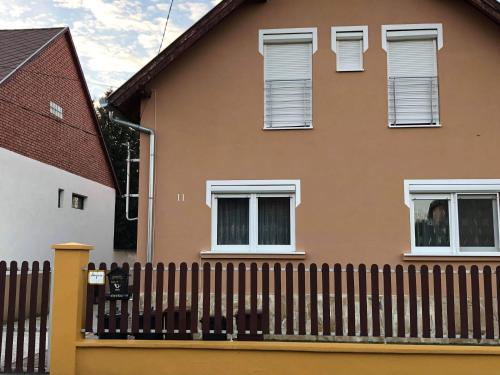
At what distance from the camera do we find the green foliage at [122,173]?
2609 cm

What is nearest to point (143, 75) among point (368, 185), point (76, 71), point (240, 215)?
point (240, 215)

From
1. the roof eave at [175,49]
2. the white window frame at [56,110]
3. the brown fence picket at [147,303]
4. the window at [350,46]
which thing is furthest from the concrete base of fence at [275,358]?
the white window frame at [56,110]

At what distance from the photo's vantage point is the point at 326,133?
9.18 m

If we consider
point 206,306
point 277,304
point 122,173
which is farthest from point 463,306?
point 122,173

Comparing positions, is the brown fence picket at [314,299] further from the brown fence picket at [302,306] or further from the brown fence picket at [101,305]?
the brown fence picket at [101,305]

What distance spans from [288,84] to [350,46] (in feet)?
4.66

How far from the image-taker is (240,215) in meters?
9.41

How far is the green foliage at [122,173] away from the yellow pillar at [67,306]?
19215 millimetres

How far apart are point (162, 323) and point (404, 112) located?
6.02m

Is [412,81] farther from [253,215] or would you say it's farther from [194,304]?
[194,304]

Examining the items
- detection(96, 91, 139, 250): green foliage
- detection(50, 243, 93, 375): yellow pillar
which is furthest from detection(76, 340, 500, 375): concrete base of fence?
detection(96, 91, 139, 250): green foliage

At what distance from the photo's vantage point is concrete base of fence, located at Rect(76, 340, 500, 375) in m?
5.64

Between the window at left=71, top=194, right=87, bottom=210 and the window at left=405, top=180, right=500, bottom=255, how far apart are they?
10933mm

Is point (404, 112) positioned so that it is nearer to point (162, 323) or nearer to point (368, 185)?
point (368, 185)
